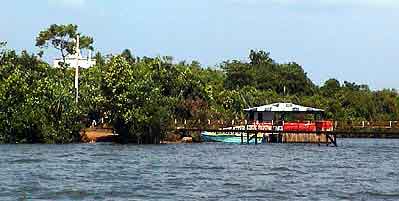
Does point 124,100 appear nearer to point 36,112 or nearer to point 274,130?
point 36,112

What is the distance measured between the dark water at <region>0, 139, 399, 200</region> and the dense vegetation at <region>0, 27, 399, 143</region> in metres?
9.93

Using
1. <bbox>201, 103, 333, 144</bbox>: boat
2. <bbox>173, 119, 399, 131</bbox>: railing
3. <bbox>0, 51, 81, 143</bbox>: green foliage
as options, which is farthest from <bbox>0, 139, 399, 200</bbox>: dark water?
<bbox>173, 119, 399, 131</bbox>: railing

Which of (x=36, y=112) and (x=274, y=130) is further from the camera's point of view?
(x=274, y=130)

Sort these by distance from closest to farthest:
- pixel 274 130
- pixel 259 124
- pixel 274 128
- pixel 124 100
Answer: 1. pixel 124 100
2. pixel 274 130
3. pixel 274 128
4. pixel 259 124

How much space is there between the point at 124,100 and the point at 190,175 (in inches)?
1219

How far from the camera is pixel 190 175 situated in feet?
128

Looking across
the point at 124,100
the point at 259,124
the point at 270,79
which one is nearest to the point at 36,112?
the point at 124,100

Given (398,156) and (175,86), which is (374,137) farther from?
(398,156)

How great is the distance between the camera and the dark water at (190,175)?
31.1m

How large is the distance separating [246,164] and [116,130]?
2717cm

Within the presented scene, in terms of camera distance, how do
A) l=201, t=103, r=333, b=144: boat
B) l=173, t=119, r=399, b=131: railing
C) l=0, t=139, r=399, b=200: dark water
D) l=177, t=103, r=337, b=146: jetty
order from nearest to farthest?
1. l=0, t=139, r=399, b=200: dark water
2. l=177, t=103, r=337, b=146: jetty
3. l=201, t=103, r=333, b=144: boat
4. l=173, t=119, r=399, b=131: railing

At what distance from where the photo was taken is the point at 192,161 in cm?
4922

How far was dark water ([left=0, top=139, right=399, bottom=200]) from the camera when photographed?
102 feet

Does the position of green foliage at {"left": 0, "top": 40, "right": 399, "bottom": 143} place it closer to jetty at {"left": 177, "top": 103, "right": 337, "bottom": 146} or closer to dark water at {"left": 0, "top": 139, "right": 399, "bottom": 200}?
jetty at {"left": 177, "top": 103, "right": 337, "bottom": 146}
